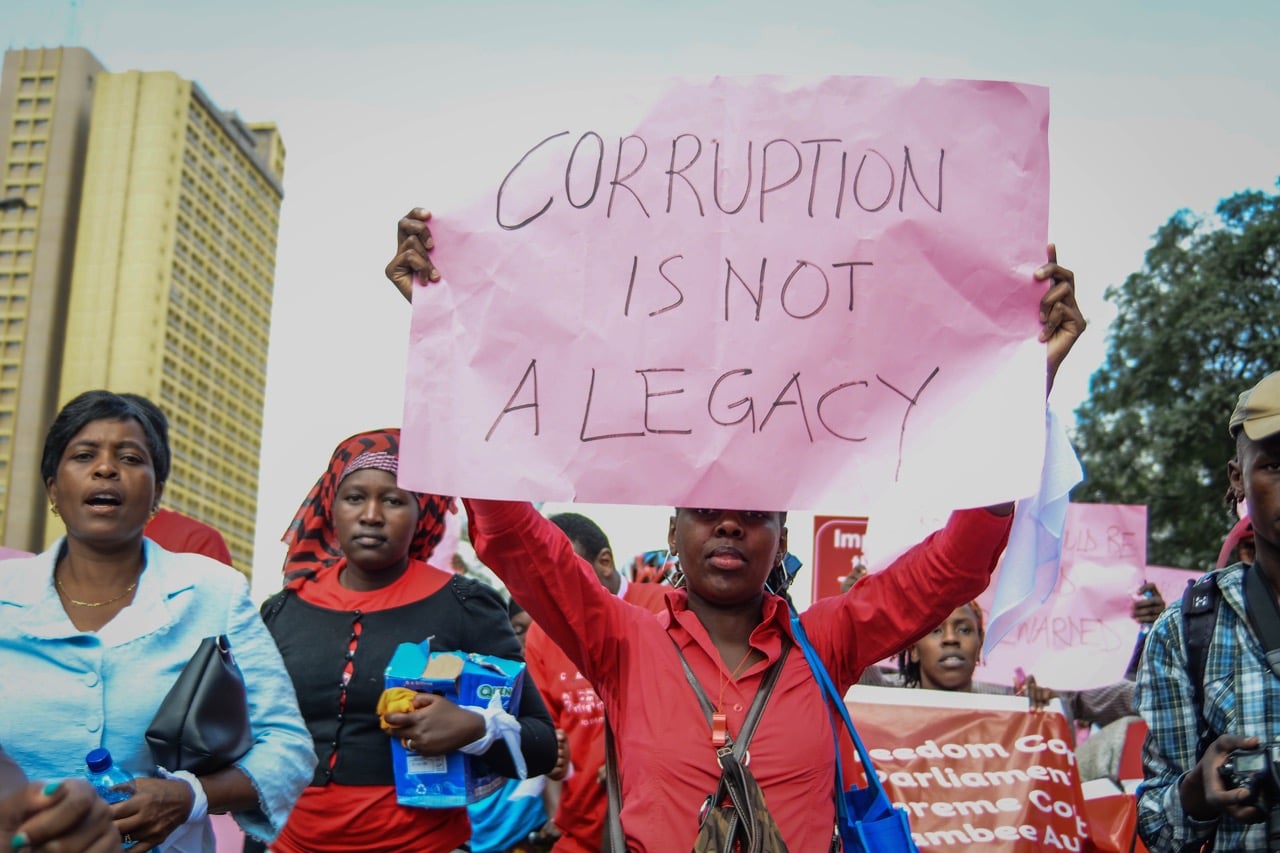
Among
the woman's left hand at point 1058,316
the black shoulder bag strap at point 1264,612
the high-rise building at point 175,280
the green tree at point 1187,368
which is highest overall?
the high-rise building at point 175,280

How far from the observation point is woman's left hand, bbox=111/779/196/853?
2.64m

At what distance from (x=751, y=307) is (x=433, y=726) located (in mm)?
1746

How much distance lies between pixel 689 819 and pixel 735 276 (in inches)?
50.1

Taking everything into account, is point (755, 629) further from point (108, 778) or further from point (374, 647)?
point (374, 647)

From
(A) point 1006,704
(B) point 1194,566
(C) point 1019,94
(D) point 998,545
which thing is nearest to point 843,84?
(C) point 1019,94

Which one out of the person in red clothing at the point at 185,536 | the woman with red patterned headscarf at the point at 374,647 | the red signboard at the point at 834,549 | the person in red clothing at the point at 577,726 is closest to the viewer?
the woman with red patterned headscarf at the point at 374,647

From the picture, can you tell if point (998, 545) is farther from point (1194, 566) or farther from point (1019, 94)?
point (1194, 566)

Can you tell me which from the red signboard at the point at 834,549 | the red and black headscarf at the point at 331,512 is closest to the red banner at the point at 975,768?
the red and black headscarf at the point at 331,512

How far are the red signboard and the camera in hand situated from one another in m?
7.26

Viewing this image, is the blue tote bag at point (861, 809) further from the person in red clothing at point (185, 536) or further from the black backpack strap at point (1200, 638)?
the person in red clothing at point (185, 536)

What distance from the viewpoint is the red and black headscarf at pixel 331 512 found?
4.57m

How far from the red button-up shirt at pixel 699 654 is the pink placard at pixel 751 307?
167mm

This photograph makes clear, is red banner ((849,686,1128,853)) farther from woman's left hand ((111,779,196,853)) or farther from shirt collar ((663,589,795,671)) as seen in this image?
woman's left hand ((111,779,196,853))

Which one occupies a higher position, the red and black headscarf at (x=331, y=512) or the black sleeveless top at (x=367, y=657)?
the red and black headscarf at (x=331, y=512)
